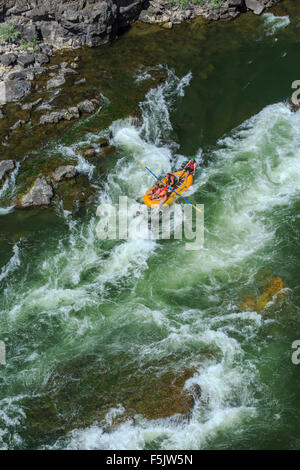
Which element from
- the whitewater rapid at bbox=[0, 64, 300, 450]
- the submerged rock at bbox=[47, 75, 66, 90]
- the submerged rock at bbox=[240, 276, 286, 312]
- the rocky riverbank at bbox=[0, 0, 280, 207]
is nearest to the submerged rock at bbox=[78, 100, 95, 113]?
the rocky riverbank at bbox=[0, 0, 280, 207]

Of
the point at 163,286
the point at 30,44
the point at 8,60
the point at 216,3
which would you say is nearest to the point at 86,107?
the point at 8,60

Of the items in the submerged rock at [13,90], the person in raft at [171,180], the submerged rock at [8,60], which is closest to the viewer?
the person in raft at [171,180]

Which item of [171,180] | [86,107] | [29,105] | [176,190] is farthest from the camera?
[29,105]

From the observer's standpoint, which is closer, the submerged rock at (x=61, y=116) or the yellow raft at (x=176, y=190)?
the yellow raft at (x=176, y=190)

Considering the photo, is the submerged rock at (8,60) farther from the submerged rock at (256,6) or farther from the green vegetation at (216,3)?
the submerged rock at (256,6)

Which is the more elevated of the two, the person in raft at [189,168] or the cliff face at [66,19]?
the cliff face at [66,19]

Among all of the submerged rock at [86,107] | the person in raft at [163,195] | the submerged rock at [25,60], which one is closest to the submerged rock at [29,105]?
the submerged rock at [86,107]

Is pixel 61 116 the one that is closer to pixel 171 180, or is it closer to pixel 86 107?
pixel 86 107
